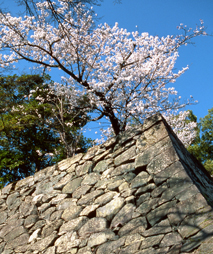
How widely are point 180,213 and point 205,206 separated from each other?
0.97 feet

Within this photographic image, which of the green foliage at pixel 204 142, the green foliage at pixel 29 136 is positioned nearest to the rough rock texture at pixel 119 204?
the green foliage at pixel 29 136

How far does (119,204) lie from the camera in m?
3.22

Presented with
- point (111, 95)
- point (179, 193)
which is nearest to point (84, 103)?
point (111, 95)

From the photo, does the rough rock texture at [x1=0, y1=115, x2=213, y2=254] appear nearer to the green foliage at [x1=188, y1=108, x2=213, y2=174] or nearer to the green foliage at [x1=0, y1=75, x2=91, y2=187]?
the green foliage at [x1=0, y1=75, x2=91, y2=187]

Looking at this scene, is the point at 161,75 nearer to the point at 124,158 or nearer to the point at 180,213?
the point at 124,158

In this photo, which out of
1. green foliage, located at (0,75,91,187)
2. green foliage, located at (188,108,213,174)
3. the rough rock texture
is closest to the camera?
the rough rock texture

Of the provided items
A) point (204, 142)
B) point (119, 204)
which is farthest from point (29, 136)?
point (204, 142)

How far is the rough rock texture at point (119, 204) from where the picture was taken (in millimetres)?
2480

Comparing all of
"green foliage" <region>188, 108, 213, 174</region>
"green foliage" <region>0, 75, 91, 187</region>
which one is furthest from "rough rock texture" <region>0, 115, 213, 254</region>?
"green foliage" <region>188, 108, 213, 174</region>

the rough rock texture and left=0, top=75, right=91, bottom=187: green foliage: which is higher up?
left=0, top=75, right=91, bottom=187: green foliage

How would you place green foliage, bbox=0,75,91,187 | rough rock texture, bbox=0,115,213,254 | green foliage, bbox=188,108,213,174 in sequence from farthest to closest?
green foliage, bbox=188,108,213,174
green foliage, bbox=0,75,91,187
rough rock texture, bbox=0,115,213,254

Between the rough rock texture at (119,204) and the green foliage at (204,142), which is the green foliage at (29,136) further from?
the green foliage at (204,142)

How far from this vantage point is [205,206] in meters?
2.43

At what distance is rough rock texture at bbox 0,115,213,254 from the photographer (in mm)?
2480
